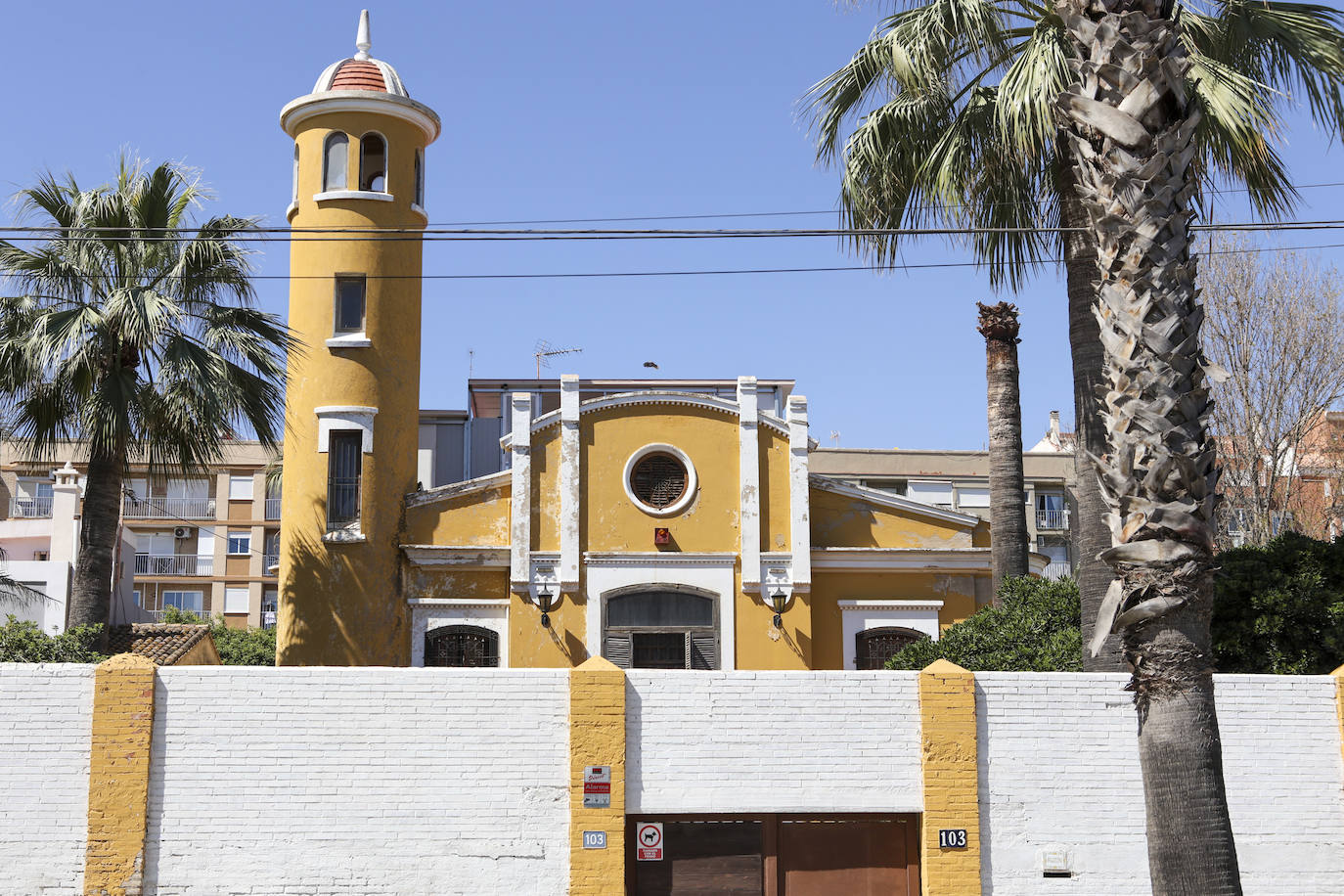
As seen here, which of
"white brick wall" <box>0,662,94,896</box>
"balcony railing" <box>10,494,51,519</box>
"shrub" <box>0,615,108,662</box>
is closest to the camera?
"white brick wall" <box>0,662,94,896</box>

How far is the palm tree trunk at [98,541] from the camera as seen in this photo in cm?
1864

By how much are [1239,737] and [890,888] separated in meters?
4.03

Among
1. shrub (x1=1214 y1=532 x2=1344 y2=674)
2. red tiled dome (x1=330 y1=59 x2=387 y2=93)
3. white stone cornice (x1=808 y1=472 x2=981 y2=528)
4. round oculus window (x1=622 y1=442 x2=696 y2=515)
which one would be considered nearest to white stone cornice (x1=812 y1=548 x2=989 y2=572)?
white stone cornice (x1=808 y1=472 x2=981 y2=528)

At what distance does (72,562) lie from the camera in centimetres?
3384

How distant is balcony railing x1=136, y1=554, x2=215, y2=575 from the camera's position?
63125 millimetres

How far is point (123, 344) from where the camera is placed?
19.3 meters

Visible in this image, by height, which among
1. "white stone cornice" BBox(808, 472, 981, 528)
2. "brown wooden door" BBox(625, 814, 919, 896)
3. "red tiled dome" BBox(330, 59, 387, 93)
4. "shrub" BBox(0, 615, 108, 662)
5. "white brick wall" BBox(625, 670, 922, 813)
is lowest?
"brown wooden door" BBox(625, 814, 919, 896)

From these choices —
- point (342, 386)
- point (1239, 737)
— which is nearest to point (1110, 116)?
point (1239, 737)

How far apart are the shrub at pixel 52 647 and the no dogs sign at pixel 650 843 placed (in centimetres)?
764

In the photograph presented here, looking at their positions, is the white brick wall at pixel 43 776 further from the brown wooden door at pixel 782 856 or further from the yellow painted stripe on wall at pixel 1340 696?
the yellow painted stripe on wall at pixel 1340 696

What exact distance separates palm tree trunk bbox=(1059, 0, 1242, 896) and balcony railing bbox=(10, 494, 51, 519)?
5483cm

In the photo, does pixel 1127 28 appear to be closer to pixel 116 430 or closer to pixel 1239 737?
pixel 1239 737

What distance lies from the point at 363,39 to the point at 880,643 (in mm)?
15217

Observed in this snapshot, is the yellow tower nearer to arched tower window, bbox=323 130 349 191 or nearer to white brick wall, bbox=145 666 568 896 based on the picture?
arched tower window, bbox=323 130 349 191
